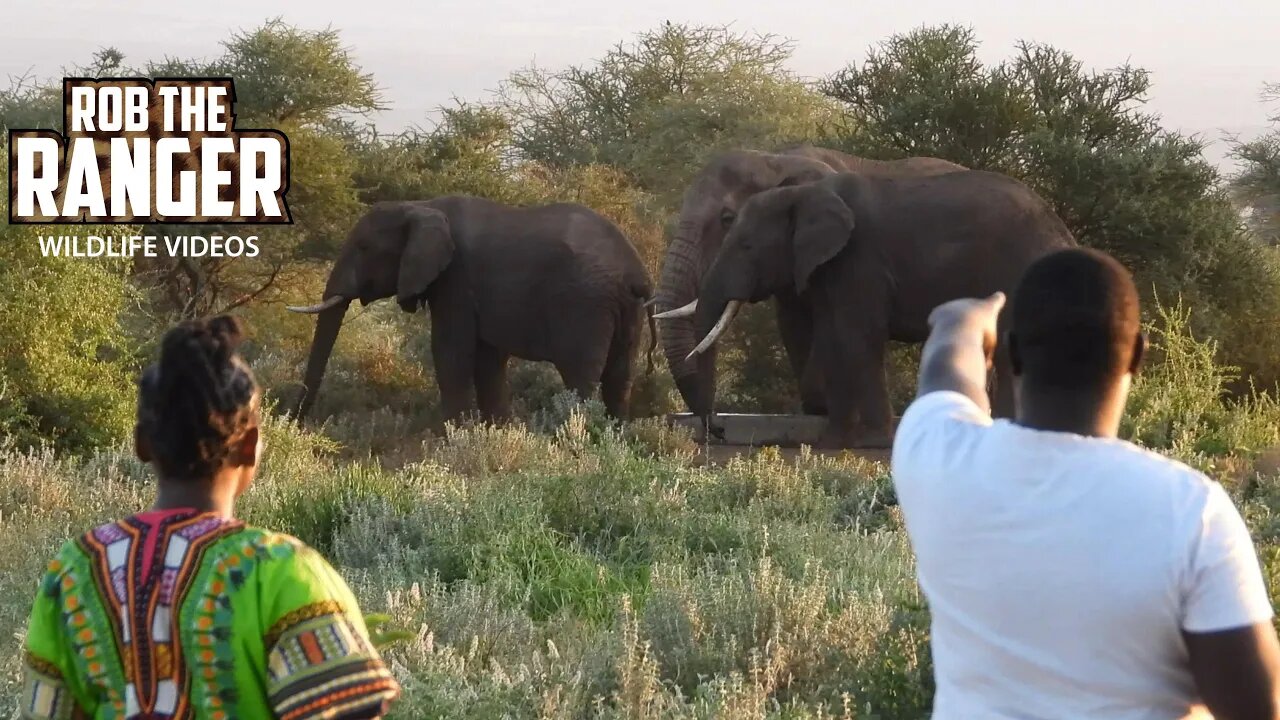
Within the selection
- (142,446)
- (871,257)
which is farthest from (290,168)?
(142,446)

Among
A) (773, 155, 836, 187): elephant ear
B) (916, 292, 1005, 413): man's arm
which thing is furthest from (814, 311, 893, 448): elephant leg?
(916, 292, 1005, 413): man's arm

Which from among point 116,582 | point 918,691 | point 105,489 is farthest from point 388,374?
point 116,582

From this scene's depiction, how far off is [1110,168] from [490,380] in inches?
239

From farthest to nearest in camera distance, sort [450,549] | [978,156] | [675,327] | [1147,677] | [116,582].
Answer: [978,156] < [675,327] < [450,549] < [116,582] < [1147,677]

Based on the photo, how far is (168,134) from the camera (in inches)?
786

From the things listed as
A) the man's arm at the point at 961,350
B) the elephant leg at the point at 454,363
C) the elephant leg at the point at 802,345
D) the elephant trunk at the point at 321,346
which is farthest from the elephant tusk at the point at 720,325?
the man's arm at the point at 961,350

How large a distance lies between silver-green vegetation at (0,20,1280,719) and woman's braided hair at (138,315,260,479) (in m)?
0.70

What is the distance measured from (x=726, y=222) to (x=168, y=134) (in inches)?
337

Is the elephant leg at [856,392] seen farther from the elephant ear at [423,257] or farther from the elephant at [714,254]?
the elephant ear at [423,257]

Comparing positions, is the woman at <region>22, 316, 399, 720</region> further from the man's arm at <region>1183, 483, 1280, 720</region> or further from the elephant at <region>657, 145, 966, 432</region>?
the elephant at <region>657, 145, 966, 432</region>

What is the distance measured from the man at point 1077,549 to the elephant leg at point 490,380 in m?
13.3

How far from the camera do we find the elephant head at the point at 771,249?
12.7m

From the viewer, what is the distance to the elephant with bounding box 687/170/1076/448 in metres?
12.5

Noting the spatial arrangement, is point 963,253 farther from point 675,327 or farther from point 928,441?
point 928,441
